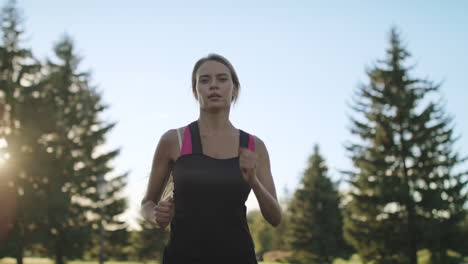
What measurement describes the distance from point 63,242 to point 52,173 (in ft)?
13.9

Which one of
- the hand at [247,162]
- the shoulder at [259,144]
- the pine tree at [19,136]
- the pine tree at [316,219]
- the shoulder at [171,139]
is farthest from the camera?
the pine tree at [316,219]

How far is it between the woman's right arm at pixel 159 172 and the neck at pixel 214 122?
7.5 inches

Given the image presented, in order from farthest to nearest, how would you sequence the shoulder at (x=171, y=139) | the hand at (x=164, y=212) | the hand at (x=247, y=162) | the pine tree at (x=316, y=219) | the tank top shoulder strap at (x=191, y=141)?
the pine tree at (x=316, y=219) < the shoulder at (x=171, y=139) < the tank top shoulder strap at (x=191, y=141) < the hand at (x=164, y=212) < the hand at (x=247, y=162)

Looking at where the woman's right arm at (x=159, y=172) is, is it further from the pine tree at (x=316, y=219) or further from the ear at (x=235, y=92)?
the pine tree at (x=316, y=219)

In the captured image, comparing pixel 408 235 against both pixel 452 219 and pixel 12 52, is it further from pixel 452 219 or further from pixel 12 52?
pixel 12 52

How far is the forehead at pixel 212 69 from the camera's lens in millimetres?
2643

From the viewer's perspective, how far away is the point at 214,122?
2.65 m

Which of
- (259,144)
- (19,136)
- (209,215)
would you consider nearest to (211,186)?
(209,215)

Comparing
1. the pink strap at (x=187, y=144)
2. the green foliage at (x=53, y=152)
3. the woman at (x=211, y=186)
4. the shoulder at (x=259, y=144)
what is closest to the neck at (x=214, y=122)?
the woman at (x=211, y=186)

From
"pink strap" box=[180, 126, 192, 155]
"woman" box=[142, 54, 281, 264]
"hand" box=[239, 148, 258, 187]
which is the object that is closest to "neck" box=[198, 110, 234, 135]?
"woman" box=[142, 54, 281, 264]

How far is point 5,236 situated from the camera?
22.0m

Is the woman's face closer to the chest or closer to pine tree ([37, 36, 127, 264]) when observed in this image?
the chest

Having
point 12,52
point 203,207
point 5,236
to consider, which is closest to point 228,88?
point 203,207

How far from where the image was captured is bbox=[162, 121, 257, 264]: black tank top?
7.81ft
